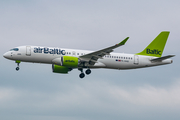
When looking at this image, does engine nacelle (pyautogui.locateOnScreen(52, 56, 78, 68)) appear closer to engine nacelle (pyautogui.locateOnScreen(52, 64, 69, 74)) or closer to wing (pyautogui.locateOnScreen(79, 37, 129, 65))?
wing (pyautogui.locateOnScreen(79, 37, 129, 65))

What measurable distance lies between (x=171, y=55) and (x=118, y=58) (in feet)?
28.0

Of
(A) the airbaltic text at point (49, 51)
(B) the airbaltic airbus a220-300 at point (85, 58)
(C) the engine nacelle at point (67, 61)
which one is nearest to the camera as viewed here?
(C) the engine nacelle at point (67, 61)

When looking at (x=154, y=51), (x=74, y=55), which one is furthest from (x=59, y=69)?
(x=154, y=51)

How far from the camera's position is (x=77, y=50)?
177ft

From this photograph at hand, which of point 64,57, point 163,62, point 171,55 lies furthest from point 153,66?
point 64,57

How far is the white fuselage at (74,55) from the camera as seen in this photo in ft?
169

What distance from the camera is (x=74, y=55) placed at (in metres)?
53.3

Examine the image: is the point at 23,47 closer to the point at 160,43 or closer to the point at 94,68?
the point at 94,68

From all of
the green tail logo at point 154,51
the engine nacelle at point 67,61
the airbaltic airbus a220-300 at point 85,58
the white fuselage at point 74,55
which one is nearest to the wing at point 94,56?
the airbaltic airbus a220-300 at point 85,58

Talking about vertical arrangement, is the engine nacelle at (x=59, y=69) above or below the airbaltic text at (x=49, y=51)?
below

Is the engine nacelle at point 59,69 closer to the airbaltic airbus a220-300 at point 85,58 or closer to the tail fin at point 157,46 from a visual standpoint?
the airbaltic airbus a220-300 at point 85,58

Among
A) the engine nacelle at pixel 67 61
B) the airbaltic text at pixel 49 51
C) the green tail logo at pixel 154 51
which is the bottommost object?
the engine nacelle at pixel 67 61

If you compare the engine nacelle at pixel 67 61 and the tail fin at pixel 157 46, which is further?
the tail fin at pixel 157 46

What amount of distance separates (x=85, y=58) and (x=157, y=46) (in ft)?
48.0
